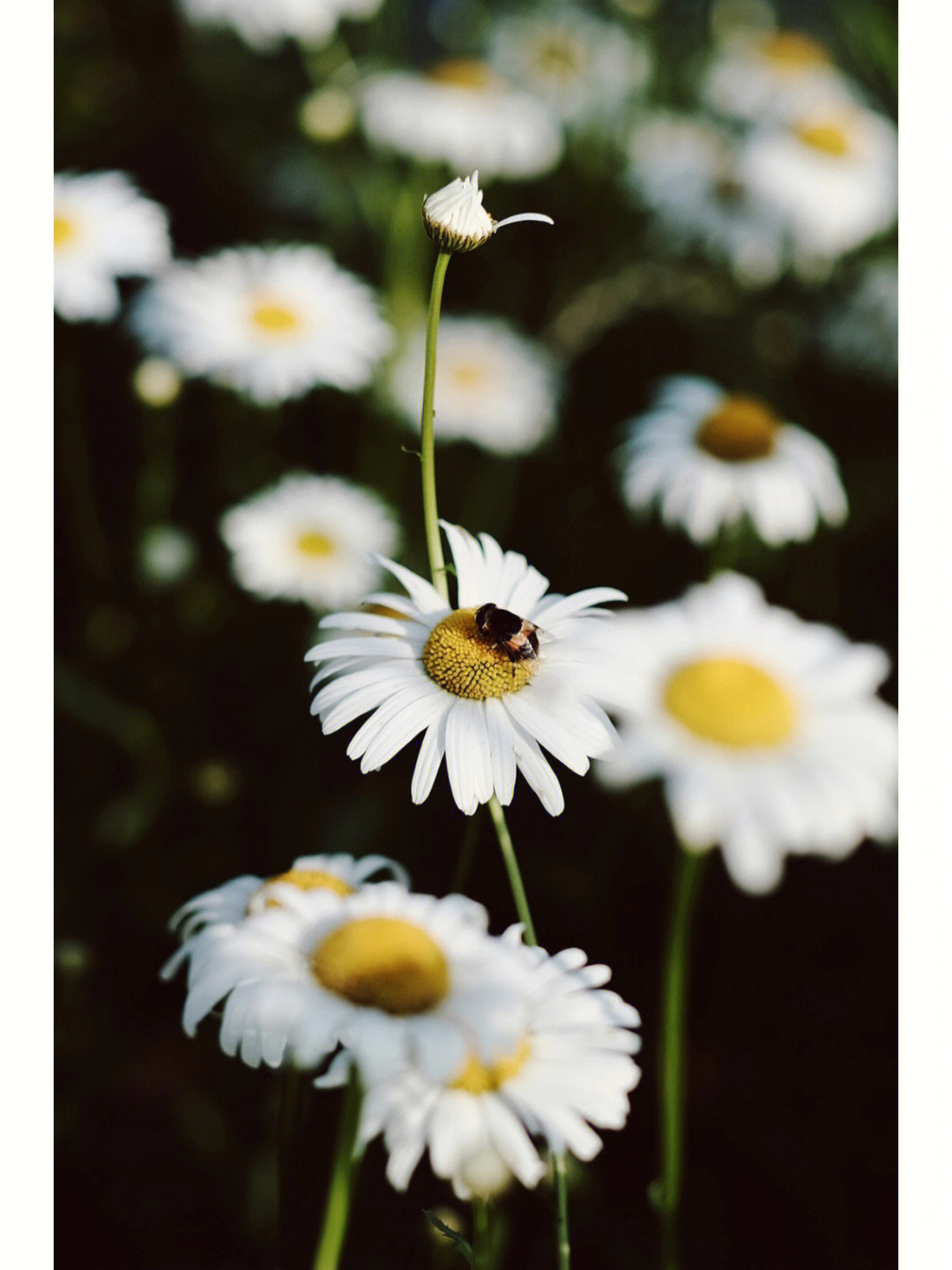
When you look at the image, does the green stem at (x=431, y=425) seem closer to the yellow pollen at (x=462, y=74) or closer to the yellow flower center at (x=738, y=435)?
the yellow flower center at (x=738, y=435)

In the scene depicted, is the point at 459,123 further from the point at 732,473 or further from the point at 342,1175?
the point at 342,1175

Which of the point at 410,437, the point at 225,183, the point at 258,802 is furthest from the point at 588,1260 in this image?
the point at 225,183

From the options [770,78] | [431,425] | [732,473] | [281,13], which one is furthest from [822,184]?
[431,425]

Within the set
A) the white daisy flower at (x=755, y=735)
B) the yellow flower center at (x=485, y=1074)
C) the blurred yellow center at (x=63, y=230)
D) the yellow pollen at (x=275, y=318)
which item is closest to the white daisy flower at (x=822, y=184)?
the yellow pollen at (x=275, y=318)

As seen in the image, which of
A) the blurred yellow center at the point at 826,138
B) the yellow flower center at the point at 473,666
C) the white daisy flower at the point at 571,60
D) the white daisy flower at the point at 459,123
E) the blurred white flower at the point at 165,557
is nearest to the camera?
the yellow flower center at the point at 473,666
